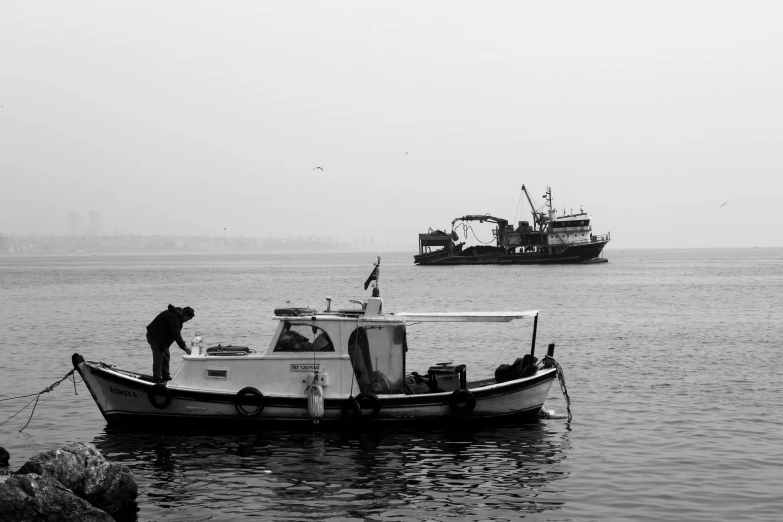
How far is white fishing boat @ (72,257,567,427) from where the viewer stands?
17.3 meters

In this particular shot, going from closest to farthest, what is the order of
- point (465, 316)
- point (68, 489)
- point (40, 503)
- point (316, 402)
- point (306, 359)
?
point (40, 503), point (68, 489), point (316, 402), point (306, 359), point (465, 316)

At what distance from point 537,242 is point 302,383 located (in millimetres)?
113149

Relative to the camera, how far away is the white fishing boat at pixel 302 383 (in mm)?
17281

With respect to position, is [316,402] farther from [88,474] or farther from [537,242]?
[537,242]

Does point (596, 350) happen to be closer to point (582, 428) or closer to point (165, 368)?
point (582, 428)

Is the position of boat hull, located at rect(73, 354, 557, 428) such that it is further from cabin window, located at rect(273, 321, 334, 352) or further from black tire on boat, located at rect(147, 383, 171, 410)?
cabin window, located at rect(273, 321, 334, 352)

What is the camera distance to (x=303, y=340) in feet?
57.1

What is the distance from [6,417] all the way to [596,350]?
68.5 ft

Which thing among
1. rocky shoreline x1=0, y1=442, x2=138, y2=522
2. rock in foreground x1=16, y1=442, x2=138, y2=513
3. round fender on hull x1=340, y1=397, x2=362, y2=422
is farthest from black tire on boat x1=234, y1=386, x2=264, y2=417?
rock in foreground x1=16, y1=442, x2=138, y2=513

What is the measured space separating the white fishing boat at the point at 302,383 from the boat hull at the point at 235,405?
0.07 feet

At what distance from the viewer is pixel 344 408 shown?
17.3 m

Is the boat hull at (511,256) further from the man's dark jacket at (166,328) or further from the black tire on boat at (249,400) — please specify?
the black tire on boat at (249,400)

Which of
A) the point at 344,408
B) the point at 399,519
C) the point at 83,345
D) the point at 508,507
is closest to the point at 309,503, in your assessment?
the point at 399,519

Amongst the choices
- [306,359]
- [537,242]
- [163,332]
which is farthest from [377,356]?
[537,242]
